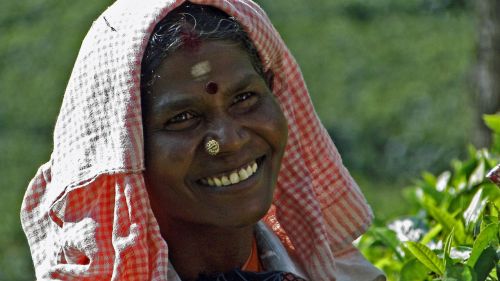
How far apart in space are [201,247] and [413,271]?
636 millimetres

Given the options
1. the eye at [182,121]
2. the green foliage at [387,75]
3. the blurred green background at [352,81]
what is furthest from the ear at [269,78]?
the green foliage at [387,75]

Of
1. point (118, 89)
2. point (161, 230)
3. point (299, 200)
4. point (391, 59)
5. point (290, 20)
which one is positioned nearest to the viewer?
point (118, 89)

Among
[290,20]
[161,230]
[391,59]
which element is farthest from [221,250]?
[290,20]

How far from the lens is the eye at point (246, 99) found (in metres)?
2.97

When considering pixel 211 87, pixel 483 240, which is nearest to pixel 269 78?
pixel 211 87

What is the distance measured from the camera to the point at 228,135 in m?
2.88

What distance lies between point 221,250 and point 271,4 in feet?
26.6

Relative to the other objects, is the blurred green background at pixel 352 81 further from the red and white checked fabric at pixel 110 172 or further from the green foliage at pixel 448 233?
the red and white checked fabric at pixel 110 172

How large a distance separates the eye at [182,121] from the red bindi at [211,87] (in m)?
A: 0.07

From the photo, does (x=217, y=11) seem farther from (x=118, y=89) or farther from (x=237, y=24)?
(x=118, y=89)

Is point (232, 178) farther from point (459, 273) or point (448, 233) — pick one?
point (448, 233)

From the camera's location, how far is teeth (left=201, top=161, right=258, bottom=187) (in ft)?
9.57

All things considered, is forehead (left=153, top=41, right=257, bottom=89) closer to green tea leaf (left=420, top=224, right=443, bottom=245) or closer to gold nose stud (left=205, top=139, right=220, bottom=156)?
gold nose stud (left=205, top=139, right=220, bottom=156)

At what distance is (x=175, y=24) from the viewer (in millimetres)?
2938
